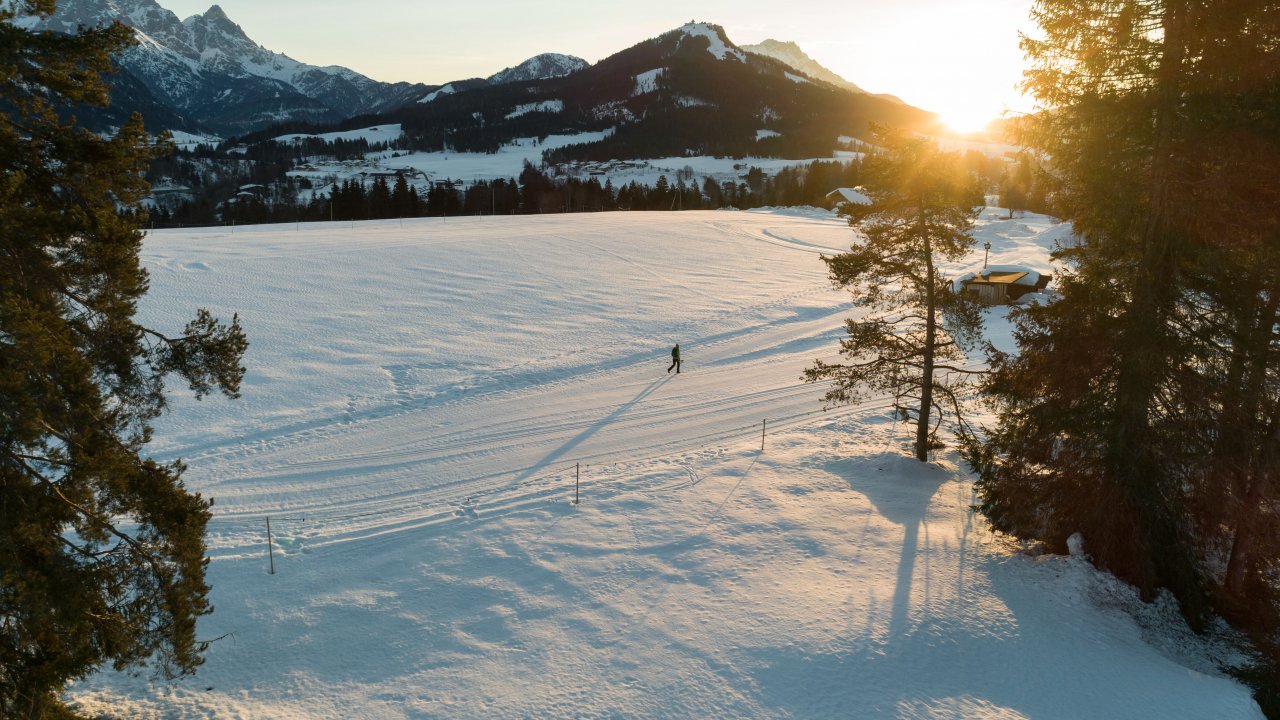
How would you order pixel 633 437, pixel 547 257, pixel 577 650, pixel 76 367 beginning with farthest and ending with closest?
pixel 547 257, pixel 633 437, pixel 577 650, pixel 76 367

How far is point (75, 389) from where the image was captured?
7238 mm

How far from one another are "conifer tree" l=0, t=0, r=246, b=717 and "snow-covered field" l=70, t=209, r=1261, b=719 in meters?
2.69

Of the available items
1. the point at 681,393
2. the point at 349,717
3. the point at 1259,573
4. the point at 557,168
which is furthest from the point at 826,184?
the point at 349,717

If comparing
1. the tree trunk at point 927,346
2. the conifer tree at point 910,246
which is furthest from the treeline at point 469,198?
the tree trunk at point 927,346

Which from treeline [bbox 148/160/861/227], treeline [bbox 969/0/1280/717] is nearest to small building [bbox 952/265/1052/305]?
treeline [bbox 148/160/861/227]

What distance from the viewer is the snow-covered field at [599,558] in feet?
34.0

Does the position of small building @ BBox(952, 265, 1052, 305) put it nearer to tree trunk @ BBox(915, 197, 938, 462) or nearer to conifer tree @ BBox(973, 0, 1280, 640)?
tree trunk @ BBox(915, 197, 938, 462)

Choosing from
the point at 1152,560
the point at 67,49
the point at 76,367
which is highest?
the point at 67,49

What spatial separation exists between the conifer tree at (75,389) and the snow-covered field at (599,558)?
2688 mm

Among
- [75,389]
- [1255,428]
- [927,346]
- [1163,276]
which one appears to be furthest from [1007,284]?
[75,389]

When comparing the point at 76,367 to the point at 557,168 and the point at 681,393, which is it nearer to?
the point at 681,393

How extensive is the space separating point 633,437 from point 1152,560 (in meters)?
13.1

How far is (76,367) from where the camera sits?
283 inches

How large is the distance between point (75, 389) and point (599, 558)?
371 inches
